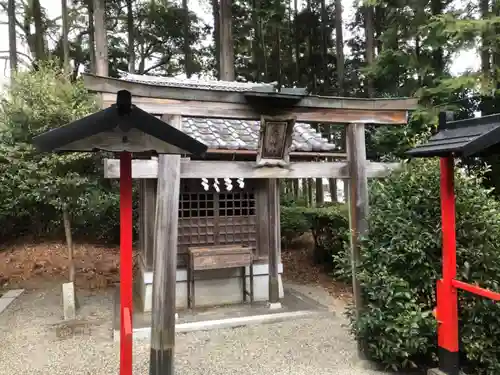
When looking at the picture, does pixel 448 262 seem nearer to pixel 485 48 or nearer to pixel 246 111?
pixel 246 111

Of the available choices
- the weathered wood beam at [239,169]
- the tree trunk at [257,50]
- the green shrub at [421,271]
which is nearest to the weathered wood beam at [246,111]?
the weathered wood beam at [239,169]

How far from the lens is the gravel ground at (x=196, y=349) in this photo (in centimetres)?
477

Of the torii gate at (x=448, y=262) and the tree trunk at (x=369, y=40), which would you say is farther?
the tree trunk at (x=369, y=40)

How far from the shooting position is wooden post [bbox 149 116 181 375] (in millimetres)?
3901

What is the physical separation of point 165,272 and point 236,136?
12.8 feet

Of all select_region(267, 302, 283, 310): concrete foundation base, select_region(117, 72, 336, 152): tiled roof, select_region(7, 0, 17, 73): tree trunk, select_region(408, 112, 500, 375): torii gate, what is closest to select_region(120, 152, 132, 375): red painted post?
select_region(408, 112, 500, 375): torii gate

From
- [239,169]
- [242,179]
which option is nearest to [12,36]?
[242,179]

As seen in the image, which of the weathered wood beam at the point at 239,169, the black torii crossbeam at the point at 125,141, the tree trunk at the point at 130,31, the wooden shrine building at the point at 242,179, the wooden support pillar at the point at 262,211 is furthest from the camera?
the tree trunk at the point at 130,31

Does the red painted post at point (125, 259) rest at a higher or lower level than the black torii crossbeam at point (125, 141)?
lower

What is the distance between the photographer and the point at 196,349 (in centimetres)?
551

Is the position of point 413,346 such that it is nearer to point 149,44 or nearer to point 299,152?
point 299,152

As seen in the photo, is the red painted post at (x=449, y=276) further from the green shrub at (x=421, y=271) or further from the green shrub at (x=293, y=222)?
the green shrub at (x=293, y=222)

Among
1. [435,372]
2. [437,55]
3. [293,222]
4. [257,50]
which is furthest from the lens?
[257,50]

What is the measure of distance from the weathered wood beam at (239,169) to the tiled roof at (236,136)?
6.44 ft
